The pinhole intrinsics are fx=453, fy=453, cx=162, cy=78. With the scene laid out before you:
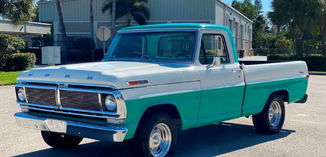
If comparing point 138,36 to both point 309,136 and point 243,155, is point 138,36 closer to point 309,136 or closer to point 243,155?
point 243,155

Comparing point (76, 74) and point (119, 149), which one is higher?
point (76, 74)

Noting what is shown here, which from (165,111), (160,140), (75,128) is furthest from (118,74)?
(160,140)

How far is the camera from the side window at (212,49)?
700 cm

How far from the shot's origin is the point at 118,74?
18.1 ft

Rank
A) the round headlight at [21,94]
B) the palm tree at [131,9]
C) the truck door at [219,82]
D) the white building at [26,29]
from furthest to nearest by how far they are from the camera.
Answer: the palm tree at [131,9] < the white building at [26,29] < the truck door at [219,82] < the round headlight at [21,94]

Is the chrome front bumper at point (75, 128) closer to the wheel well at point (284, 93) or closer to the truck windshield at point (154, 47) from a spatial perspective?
the truck windshield at point (154, 47)

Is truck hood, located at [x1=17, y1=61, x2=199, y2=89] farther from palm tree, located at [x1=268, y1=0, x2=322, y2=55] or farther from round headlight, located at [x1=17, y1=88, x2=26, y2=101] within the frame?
palm tree, located at [x1=268, y1=0, x2=322, y2=55]

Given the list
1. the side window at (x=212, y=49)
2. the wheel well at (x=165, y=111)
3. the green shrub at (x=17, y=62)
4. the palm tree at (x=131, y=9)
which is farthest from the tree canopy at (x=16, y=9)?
the palm tree at (x=131, y=9)

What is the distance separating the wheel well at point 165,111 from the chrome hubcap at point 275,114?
9.44 ft

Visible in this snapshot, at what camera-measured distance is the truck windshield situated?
6930mm

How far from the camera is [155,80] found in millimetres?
5848

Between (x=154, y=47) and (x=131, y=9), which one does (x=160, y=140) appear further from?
(x=131, y=9)

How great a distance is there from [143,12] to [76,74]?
45.7m

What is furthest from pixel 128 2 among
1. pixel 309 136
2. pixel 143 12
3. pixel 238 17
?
pixel 309 136
